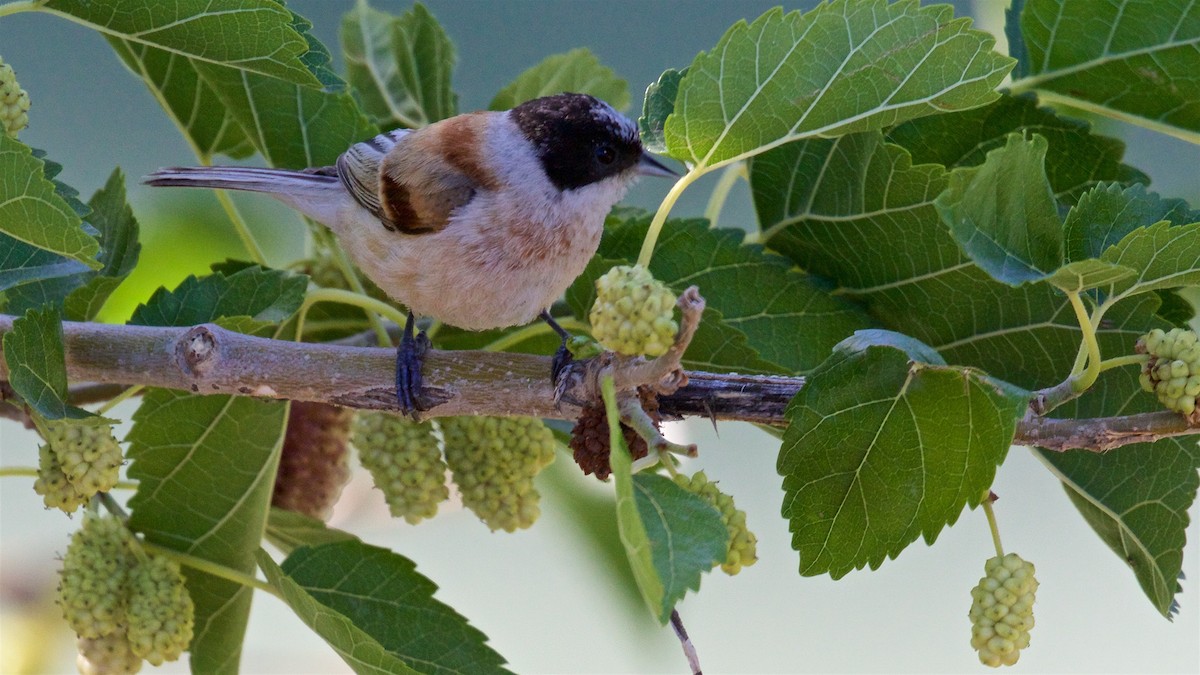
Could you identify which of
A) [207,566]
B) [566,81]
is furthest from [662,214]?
[566,81]

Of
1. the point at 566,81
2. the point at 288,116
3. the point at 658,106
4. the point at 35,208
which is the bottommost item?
the point at 35,208

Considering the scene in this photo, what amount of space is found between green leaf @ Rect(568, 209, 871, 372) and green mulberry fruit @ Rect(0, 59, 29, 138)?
95cm

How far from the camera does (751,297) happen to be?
2062 mm

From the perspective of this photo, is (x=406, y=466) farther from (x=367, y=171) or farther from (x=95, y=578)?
(x=367, y=171)

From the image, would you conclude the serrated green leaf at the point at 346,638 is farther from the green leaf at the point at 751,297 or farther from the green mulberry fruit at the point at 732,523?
the green leaf at the point at 751,297

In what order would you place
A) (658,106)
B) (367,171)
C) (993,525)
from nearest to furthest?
(993,525), (658,106), (367,171)

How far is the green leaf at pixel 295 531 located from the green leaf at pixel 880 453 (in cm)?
107

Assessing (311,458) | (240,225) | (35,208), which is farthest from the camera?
(311,458)

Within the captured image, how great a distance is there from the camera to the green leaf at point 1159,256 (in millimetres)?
1380

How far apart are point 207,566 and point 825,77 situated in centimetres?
141

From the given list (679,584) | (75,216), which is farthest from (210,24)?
(679,584)

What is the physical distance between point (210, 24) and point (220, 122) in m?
0.76

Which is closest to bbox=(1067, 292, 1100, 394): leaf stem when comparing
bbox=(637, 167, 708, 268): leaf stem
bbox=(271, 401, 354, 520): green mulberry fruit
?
bbox=(637, 167, 708, 268): leaf stem

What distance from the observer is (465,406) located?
1774mm
